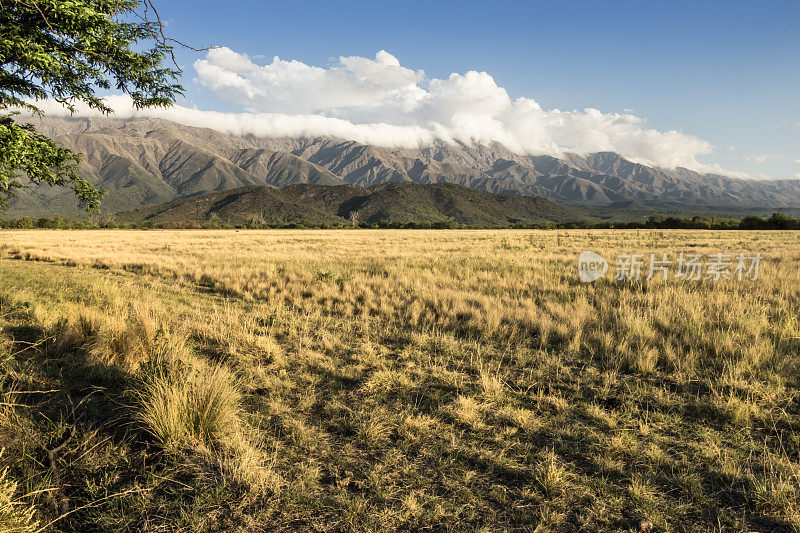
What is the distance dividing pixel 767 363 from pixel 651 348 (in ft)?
4.85

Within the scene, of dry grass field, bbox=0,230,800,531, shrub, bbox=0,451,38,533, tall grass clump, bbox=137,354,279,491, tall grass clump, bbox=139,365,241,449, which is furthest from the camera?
tall grass clump, bbox=139,365,241,449

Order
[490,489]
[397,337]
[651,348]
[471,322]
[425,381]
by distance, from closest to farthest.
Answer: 1. [490,489]
2. [425,381]
3. [651,348]
4. [397,337]
5. [471,322]

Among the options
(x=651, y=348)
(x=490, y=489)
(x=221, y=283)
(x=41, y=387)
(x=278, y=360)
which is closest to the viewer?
(x=490, y=489)

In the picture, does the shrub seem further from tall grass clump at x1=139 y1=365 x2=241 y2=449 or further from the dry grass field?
tall grass clump at x1=139 y1=365 x2=241 y2=449

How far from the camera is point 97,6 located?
23.4ft

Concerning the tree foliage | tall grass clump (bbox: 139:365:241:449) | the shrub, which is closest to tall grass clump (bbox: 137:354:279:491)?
tall grass clump (bbox: 139:365:241:449)

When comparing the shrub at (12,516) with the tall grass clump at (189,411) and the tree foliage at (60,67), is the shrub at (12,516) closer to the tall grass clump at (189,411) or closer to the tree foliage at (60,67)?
the tall grass clump at (189,411)

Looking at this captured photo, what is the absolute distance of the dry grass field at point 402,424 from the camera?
104 inches

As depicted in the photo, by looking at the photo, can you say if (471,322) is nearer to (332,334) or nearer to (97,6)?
(332,334)

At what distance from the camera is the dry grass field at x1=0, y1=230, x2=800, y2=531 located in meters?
2.65

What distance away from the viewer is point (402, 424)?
12.6 ft

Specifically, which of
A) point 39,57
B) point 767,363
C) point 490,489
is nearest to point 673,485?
point 490,489

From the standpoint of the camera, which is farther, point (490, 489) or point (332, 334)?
point (332, 334)

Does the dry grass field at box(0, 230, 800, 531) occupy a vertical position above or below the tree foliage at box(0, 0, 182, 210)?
below
